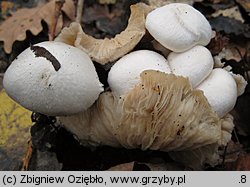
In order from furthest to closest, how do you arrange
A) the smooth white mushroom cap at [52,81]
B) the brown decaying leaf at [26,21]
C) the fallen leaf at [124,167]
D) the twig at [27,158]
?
the brown decaying leaf at [26,21]
the twig at [27,158]
the fallen leaf at [124,167]
the smooth white mushroom cap at [52,81]

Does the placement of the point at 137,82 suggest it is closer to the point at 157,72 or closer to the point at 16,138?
the point at 157,72

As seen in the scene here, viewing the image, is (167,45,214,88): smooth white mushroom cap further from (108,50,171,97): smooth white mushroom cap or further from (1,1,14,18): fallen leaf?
(1,1,14,18): fallen leaf

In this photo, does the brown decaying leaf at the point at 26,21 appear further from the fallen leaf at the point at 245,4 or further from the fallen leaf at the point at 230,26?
the fallen leaf at the point at 245,4

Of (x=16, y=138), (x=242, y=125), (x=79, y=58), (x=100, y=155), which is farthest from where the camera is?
(x=242, y=125)

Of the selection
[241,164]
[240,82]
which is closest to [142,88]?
[240,82]

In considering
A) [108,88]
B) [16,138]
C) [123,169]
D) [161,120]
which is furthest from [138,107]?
[16,138]

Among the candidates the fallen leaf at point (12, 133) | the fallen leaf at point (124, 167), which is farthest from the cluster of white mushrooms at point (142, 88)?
the fallen leaf at point (12, 133)

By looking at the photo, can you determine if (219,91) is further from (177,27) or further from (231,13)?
(231,13)
